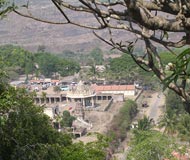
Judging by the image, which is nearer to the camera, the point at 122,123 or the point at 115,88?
the point at 122,123

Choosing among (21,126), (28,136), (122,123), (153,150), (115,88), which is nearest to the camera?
(21,126)

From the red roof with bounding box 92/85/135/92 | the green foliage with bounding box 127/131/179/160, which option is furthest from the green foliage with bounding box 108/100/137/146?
the green foliage with bounding box 127/131/179/160

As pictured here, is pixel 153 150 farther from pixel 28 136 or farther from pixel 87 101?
pixel 87 101

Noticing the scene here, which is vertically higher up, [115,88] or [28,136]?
[28,136]

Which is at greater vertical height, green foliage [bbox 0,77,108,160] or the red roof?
green foliage [bbox 0,77,108,160]

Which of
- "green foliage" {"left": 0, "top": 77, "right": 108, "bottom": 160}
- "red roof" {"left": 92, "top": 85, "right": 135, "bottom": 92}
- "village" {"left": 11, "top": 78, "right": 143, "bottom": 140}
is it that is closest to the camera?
"green foliage" {"left": 0, "top": 77, "right": 108, "bottom": 160}

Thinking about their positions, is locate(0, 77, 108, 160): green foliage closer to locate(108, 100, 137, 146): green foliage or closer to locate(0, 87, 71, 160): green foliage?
locate(0, 87, 71, 160): green foliage

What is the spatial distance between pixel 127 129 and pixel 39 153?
2248 cm

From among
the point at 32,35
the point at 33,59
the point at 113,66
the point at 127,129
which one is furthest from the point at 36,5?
the point at 127,129

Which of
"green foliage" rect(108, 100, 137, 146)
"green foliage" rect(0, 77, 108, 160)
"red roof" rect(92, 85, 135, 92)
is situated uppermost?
"green foliage" rect(0, 77, 108, 160)

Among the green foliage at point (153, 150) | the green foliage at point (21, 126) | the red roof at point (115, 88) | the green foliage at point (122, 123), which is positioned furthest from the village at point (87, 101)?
the green foliage at point (21, 126)

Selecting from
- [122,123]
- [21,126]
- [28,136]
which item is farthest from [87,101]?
[21,126]

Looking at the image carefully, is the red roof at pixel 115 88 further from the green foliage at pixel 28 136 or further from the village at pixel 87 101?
the green foliage at pixel 28 136

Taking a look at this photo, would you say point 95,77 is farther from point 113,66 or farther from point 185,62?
point 185,62
